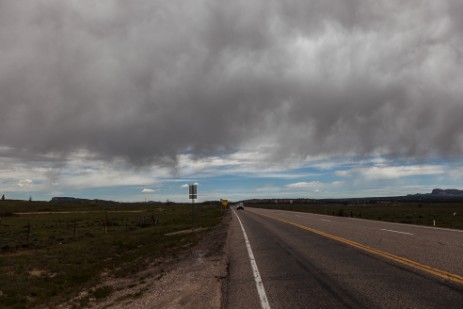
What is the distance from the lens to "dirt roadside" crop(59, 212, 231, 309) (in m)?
8.41

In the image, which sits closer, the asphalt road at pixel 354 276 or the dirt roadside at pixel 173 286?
the asphalt road at pixel 354 276

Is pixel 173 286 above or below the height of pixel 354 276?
below

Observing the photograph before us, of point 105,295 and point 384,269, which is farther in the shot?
point 105,295

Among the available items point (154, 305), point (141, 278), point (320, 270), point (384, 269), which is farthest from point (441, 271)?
point (141, 278)

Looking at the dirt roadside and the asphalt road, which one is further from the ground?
the asphalt road

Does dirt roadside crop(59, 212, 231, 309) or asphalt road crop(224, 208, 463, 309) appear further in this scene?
dirt roadside crop(59, 212, 231, 309)

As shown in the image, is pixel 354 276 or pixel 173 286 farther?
pixel 173 286

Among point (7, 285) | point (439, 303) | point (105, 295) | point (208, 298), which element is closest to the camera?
point (439, 303)

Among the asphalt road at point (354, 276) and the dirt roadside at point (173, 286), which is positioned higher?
the asphalt road at point (354, 276)

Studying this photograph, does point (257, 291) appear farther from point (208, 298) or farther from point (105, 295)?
point (105, 295)

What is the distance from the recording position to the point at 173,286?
404 inches

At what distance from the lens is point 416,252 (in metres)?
12.2

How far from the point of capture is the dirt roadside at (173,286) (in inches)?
331

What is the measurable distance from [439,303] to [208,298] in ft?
14.3
